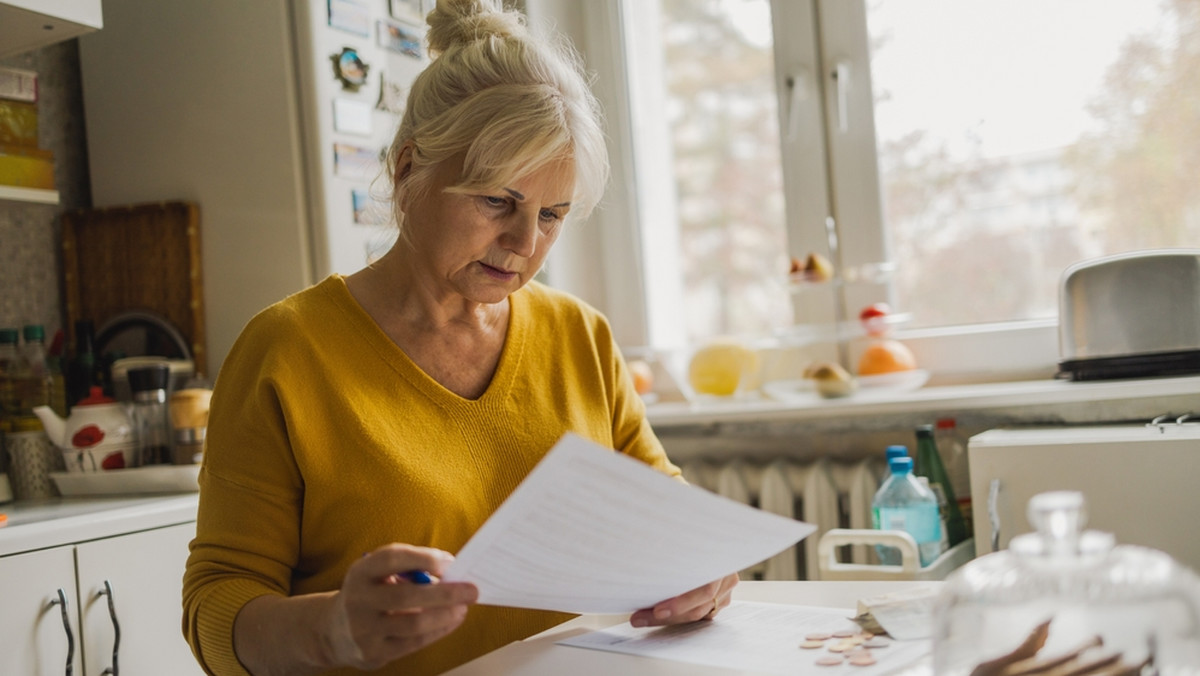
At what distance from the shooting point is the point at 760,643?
2.71 feet

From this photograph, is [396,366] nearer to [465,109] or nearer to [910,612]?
[465,109]

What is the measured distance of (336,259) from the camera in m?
1.81

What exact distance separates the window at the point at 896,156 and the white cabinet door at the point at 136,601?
113 cm

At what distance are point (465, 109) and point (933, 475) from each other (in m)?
1.00

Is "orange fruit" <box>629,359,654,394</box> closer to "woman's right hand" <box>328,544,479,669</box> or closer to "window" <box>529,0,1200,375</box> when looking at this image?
"window" <box>529,0,1200,375</box>

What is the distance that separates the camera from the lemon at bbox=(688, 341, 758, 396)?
1.98 m

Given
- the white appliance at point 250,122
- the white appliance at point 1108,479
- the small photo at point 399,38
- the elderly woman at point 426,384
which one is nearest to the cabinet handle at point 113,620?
the elderly woman at point 426,384

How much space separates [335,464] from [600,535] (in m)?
0.43

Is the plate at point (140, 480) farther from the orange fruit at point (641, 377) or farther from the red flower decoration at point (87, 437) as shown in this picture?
the orange fruit at point (641, 377)

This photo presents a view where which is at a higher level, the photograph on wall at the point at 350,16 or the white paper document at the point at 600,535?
the photograph on wall at the point at 350,16

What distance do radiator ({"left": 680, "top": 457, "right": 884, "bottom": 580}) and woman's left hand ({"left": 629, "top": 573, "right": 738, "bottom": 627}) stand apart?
83 centimetres

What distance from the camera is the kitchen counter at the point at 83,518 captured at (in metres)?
1.30

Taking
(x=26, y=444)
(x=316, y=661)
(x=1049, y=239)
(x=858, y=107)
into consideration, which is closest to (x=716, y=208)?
(x=858, y=107)

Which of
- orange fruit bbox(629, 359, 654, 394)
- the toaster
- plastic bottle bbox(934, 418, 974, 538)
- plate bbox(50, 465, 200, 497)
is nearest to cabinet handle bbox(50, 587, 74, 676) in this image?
plate bbox(50, 465, 200, 497)
